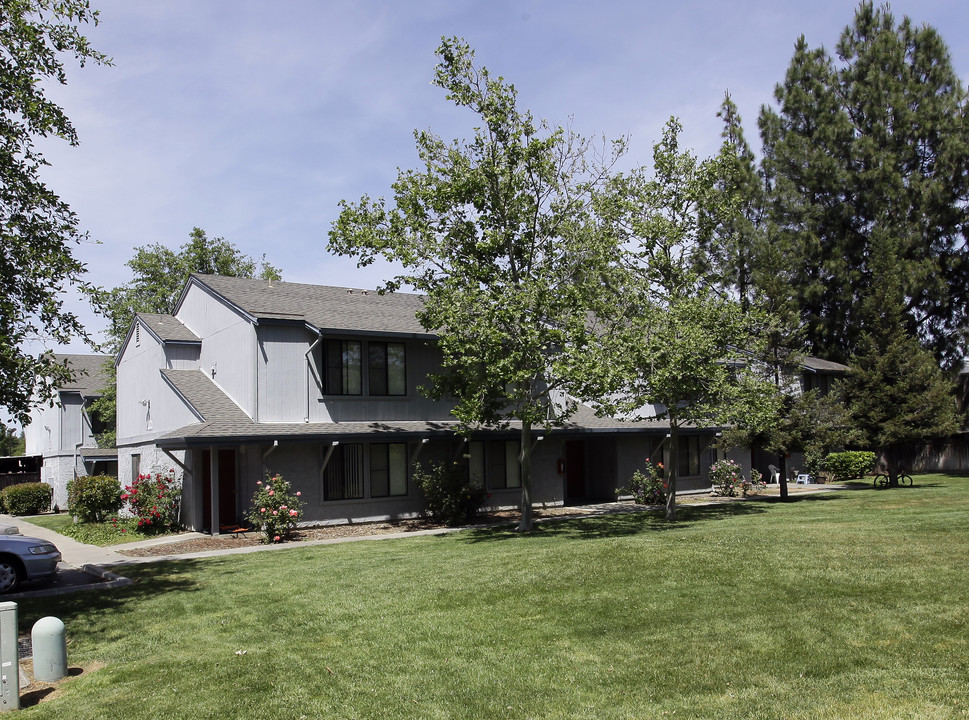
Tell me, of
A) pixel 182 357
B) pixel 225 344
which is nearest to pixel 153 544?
pixel 225 344

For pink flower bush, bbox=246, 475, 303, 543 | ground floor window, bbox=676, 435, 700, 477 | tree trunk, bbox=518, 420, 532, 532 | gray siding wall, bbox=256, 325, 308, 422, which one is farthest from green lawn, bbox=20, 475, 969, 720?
ground floor window, bbox=676, 435, 700, 477

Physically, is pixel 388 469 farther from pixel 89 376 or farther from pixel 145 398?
pixel 89 376

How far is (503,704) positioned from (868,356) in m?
29.6

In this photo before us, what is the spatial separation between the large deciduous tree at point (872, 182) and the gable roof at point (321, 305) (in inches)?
1031

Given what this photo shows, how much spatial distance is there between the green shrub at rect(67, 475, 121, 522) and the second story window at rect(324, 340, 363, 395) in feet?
28.2

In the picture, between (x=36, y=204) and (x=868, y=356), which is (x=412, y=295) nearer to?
(x=36, y=204)

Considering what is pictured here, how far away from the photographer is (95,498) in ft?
80.0

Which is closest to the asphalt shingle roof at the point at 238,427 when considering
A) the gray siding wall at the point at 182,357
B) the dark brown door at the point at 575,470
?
the gray siding wall at the point at 182,357

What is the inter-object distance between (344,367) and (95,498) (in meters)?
9.47

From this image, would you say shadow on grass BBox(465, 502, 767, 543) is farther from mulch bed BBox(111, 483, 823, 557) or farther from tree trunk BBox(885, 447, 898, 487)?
tree trunk BBox(885, 447, 898, 487)

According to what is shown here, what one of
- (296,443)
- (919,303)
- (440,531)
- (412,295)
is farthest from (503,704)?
(919,303)

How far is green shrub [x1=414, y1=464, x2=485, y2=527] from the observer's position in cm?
2166

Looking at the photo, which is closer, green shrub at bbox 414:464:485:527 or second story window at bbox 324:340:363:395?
green shrub at bbox 414:464:485:527

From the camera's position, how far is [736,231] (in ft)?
144
